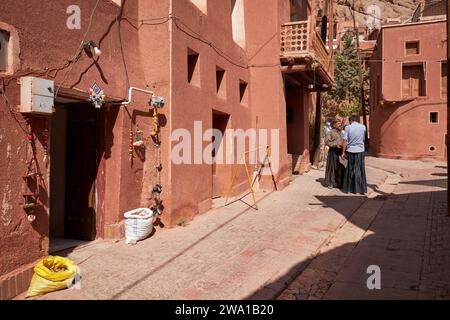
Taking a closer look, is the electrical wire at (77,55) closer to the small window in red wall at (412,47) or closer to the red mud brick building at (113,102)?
the red mud brick building at (113,102)

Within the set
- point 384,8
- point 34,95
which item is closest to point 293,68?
point 34,95

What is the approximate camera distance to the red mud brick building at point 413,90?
22344 millimetres

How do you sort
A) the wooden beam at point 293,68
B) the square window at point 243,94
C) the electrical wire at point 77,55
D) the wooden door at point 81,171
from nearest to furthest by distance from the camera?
1. the electrical wire at point 77,55
2. the wooden door at point 81,171
3. the square window at point 243,94
4. the wooden beam at point 293,68

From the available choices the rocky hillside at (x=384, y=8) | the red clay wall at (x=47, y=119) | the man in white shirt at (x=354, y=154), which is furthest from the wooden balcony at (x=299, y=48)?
the rocky hillside at (x=384, y=8)

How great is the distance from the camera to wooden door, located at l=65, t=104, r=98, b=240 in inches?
258

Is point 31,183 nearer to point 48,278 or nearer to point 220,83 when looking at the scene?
point 48,278

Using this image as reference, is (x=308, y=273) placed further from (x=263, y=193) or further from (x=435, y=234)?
(x=263, y=193)

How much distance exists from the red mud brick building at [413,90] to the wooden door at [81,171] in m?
21.2

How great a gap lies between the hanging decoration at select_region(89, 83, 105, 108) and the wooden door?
750mm

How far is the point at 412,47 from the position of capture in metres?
23.5

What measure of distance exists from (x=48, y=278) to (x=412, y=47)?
25.0 metres
